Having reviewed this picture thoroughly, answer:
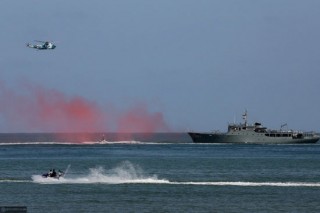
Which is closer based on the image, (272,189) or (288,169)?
(272,189)

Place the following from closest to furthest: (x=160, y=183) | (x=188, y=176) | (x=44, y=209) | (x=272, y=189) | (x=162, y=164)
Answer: (x=44, y=209) < (x=272, y=189) < (x=160, y=183) < (x=188, y=176) < (x=162, y=164)

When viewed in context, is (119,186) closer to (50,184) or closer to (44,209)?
(50,184)

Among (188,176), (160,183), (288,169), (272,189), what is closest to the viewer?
(272,189)

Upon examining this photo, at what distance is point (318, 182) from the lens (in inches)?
4540

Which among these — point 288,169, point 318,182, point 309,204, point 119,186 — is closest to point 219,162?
point 288,169

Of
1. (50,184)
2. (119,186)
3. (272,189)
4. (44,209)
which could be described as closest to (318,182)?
(272,189)

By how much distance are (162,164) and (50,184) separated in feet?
189

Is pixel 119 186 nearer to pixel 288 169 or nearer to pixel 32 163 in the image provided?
pixel 288 169

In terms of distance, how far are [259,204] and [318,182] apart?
30815 mm

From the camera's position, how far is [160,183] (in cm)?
10944

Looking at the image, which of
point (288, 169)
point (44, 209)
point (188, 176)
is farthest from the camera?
point (288, 169)

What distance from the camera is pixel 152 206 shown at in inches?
3351

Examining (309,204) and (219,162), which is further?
(219,162)

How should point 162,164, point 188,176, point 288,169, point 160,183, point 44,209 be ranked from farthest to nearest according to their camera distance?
point 162,164 → point 288,169 → point 188,176 → point 160,183 → point 44,209
